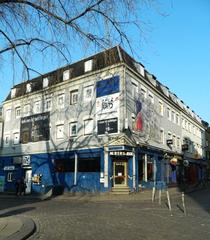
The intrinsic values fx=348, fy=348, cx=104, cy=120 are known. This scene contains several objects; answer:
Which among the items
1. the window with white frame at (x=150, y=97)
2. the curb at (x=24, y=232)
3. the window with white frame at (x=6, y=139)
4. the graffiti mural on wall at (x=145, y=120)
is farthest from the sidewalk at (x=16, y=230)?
the window with white frame at (x=6, y=139)

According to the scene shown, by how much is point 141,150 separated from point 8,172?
15.9 m

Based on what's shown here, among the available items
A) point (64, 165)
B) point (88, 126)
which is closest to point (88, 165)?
point (64, 165)

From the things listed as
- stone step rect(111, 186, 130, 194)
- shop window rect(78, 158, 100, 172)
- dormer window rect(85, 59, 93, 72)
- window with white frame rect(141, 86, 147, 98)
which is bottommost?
stone step rect(111, 186, 130, 194)

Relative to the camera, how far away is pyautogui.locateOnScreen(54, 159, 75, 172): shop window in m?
30.7

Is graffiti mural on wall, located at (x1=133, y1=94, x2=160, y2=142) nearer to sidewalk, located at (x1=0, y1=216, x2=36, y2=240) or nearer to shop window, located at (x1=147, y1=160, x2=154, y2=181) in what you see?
shop window, located at (x1=147, y1=160, x2=154, y2=181)

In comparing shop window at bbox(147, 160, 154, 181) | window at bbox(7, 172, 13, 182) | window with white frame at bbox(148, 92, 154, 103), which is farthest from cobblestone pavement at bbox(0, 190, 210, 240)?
window at bbox(7, 172, 13, 182)

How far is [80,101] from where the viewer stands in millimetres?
31047

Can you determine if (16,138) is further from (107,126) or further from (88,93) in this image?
(107,126)

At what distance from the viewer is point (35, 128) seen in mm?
35125

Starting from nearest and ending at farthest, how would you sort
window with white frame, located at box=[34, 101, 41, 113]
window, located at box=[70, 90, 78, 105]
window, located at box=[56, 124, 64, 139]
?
1. window, located at box=[70, 90, 78, 105]
2. window, located at box=[56, 124, 64, 139]
3. window with white frame, located at box=[34, 101, 41, 113]

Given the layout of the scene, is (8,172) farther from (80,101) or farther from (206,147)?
(206,147)

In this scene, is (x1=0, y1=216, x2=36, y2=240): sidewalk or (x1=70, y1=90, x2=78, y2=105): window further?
(x1=70, y1=90, x2=78, y2=105): window

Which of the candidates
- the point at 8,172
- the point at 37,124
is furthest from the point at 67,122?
→ the point at 8,172

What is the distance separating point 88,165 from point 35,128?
8699mm
